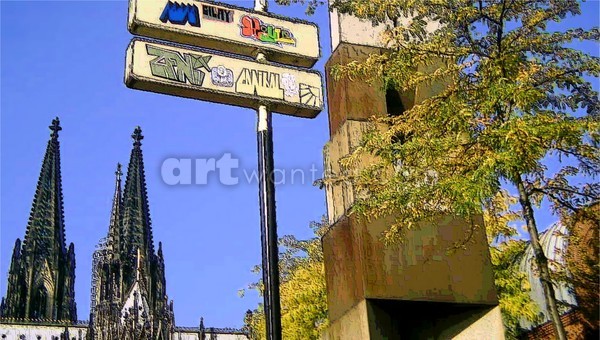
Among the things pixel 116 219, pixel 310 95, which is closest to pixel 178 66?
pixel 310 95

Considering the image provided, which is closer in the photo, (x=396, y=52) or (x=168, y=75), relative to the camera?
(x=168, y=75)

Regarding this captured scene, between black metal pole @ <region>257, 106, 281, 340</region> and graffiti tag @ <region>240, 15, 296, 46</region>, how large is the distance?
0.74 m

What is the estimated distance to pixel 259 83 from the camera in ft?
24.5

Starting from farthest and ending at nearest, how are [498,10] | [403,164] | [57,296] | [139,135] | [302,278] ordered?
[139,135] → [57,296] → [302,278] → [498,10] → [403,164]

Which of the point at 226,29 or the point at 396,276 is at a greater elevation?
the point at 226,29

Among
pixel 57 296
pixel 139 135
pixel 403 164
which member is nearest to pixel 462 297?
Answer: pixel 403 164

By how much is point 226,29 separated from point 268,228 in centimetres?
212

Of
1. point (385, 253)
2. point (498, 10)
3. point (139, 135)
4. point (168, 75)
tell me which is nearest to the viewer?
point (168, 75)

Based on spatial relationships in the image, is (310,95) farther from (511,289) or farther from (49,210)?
(49,210)

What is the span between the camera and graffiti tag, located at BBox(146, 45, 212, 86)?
7.22 meters

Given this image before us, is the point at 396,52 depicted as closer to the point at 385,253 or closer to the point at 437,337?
the point at 385,253

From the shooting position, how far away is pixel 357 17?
32.8 feet

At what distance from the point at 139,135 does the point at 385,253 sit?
270ft

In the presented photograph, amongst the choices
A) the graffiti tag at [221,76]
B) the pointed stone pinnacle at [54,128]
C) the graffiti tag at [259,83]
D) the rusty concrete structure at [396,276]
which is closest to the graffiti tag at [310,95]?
the graffiti tag at [259,83]
